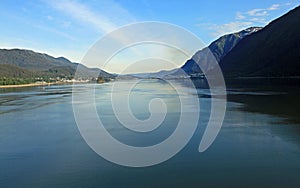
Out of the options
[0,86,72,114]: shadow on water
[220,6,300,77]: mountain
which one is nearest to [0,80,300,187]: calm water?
[0,86,72,114]: shadow on water

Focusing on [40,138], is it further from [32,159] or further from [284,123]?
[284,123]

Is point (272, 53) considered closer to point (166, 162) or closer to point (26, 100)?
point (26, 100)

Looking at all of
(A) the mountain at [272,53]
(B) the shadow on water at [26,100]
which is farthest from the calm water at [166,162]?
(A) the mountain at [272,53]

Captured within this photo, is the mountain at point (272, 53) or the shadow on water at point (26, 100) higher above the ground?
the mountain at point (272, 53)

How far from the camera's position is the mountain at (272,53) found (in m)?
115

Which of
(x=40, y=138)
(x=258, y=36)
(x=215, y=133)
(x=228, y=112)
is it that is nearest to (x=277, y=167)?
(x=215, y=133)

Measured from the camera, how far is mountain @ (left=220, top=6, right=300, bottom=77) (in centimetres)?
11525

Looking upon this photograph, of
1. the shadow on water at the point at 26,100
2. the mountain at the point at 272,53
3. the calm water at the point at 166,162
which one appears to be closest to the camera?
the calm water at the point at 166,162

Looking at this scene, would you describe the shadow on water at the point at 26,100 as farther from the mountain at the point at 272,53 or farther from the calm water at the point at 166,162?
the mountain at the point at 272,53

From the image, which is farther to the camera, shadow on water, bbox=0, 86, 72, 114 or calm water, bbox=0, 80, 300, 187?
shadow on water, bbox=0, 86, 72, 114

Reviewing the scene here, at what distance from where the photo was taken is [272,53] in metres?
136

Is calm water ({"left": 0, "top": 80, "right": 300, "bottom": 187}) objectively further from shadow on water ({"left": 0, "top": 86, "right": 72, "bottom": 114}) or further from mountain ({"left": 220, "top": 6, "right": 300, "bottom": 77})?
mountain ({"left": 220, "top": 6, "right": 300, "bottom": 77})

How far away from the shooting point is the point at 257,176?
10102mm

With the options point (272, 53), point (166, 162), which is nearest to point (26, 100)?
point (166, 162)
